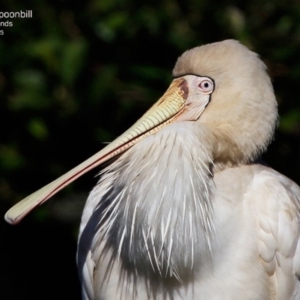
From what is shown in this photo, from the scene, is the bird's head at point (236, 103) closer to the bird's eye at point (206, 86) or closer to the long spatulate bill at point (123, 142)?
the bird's eye at point (206, 86)

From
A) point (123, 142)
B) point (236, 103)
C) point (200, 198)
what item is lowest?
point (200, 198)

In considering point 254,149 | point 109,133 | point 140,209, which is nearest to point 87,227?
point 140,209

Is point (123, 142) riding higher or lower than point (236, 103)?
lower

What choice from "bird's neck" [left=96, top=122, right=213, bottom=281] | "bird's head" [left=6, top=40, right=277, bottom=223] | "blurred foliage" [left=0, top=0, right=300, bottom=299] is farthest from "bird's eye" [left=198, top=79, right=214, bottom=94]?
"blurred foliage" [left=0, top=0, right=300, bottom=299]

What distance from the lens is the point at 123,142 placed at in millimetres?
3586

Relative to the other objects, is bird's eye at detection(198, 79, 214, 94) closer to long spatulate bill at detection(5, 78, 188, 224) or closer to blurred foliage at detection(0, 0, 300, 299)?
long spatulate bill at detection(5, 78, 188, 224)

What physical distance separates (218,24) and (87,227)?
155 centimetres

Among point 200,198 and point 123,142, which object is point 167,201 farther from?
point 123,142

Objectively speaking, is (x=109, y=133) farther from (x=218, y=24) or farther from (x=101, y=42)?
(x=218, y=24)

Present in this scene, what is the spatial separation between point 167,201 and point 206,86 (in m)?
0.52

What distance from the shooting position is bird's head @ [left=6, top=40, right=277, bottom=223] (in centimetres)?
354

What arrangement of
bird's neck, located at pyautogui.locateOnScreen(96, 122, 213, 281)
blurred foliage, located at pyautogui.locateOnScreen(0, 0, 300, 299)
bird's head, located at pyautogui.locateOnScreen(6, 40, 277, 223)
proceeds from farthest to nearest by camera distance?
blurred foliage, located at pyautogui.locateOnScreen(0, 0, 300, 299) < bird's head, located at pyautogui.locateOnScreen(6, 40, 277, 223) < bird's neck, located at pyautogui.locateOnScreen(96, 122, 213, 281)

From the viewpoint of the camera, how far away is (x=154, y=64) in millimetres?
5055

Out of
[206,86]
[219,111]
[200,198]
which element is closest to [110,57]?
[206,86]
